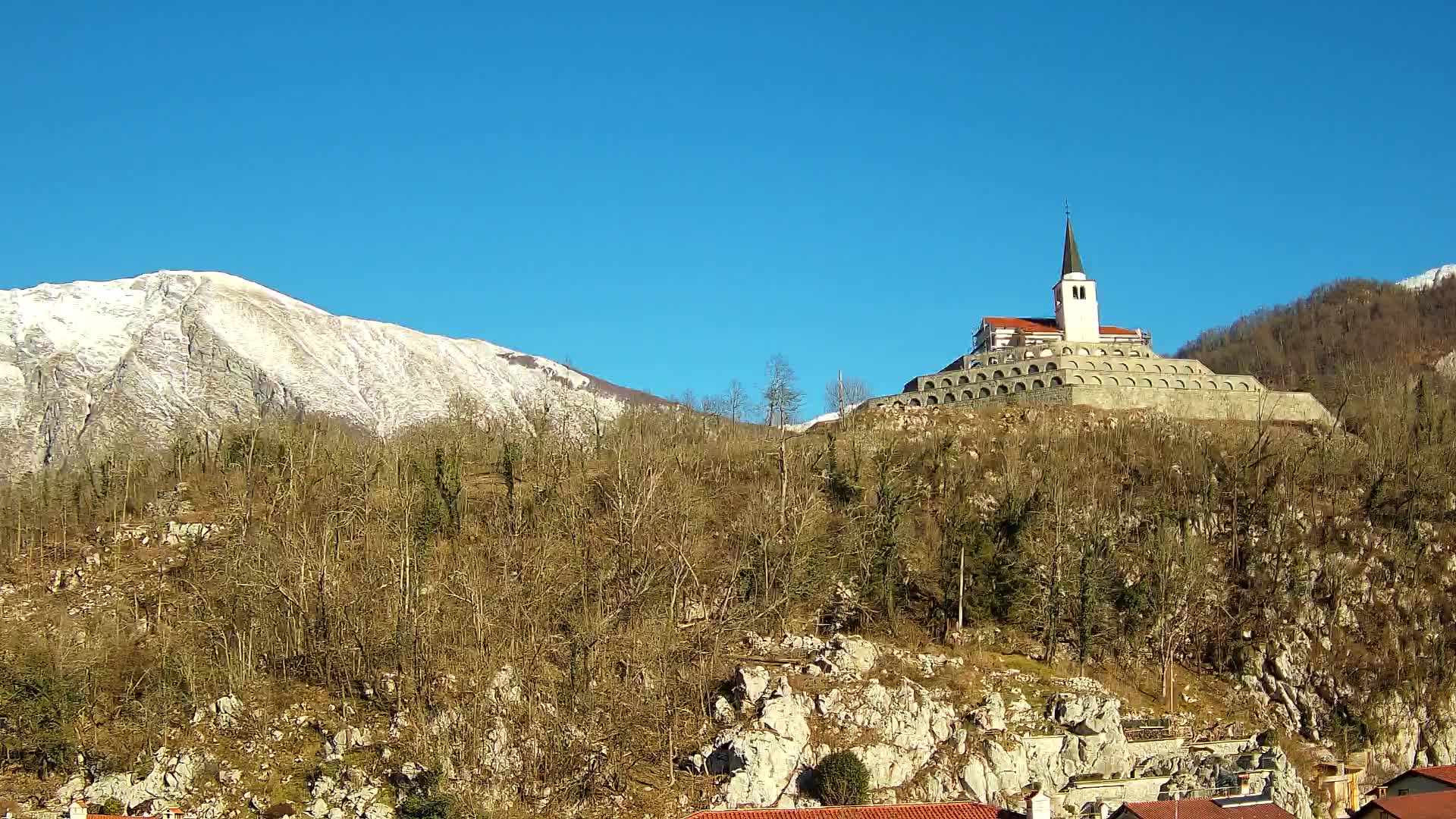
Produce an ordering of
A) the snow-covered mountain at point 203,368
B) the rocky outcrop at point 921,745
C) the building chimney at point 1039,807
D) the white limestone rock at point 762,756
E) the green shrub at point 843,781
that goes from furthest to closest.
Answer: the snow-covered mountain at point 203,368, the rocky outcrop at point 921,745, the white limestone rock at point 762,756, the green shrub at point 843,781, the building chimney at point 1039,807

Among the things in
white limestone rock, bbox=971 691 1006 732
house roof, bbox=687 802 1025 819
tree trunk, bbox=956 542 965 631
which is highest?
tree trunk, bbox=956 542 965 631

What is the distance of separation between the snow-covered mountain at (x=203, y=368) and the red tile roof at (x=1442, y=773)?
68.0m

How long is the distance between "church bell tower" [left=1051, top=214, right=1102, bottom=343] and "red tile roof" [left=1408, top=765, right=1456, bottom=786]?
1900 inches

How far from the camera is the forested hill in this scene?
14288cm

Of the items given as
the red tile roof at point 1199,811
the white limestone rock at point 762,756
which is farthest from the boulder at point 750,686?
the red tile roof at point 1199,811

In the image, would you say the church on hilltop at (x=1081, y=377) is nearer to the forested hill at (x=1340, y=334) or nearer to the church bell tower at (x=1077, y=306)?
the church bell tower at (x=1077, y=306)

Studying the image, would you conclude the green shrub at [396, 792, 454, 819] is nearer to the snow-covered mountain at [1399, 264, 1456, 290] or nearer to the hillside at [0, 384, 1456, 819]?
the hillside at [0, 384, 1456, 819]

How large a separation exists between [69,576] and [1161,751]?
41992mm

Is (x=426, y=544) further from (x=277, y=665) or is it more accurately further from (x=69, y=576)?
(x=69, y=576)

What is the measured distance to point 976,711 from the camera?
48.7 m

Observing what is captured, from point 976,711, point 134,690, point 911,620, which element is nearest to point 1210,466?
point 911,620

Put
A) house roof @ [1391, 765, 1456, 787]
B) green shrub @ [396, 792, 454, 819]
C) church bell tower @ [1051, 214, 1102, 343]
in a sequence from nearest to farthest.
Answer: green shrub @ [396, 792, 454, 819], house roof @ [1391, 765, 1456, 787], church bell tower @ [1051, 214, 1102, 343]

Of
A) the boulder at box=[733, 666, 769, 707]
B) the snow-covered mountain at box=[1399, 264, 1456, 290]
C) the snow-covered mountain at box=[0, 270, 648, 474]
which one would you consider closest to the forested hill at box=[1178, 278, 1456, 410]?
the snow-covered mountain at box=[1399, 264, 1456, 290]

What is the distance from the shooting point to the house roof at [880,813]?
38.6m
